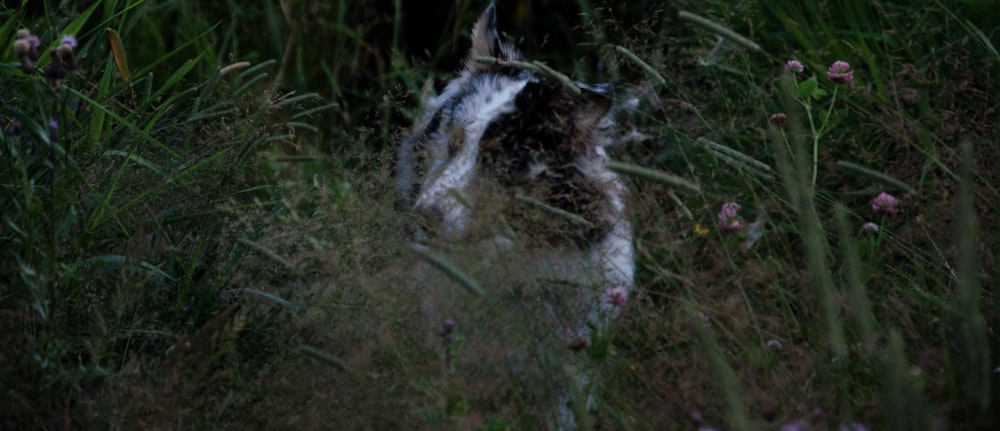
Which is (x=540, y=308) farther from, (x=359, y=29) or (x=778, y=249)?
(x=359, y=29)

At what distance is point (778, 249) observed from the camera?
3035 millimetres

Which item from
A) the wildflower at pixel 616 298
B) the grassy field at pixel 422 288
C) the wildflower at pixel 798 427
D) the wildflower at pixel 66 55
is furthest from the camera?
the wildflower at pixel 616 298

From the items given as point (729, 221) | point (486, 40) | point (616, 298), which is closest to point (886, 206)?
point (729, 221)

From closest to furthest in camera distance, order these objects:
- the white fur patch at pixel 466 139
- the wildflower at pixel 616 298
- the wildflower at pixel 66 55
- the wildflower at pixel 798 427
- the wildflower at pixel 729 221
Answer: the wildflower at pixel 798 427
the wildflower at pixel 66 55
the wildflower at pixel 616 298
the wildflower at pixel 729 221
the white fur patch at pixel 466 139

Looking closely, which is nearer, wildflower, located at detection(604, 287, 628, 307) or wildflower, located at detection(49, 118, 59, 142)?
wildflower, located at detection(49, 118, 59, 142)

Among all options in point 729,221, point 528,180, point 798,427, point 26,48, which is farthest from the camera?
point 528,180

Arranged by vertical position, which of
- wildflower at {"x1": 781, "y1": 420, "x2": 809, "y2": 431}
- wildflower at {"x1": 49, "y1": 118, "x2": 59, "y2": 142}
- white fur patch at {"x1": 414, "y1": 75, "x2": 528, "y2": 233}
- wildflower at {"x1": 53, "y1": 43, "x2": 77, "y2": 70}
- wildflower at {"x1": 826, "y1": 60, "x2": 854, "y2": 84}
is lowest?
white fur patch at {"x1": 414, "y1": 75, "x2": 528, "y2": 233}

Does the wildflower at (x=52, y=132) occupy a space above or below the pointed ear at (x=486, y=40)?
above

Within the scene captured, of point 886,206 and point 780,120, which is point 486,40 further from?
point 886,206

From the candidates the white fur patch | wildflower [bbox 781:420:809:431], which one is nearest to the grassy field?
wildflower [bbox 781:420:809:431]

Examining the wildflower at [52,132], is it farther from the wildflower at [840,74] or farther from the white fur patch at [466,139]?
the wildflower at [840,74]

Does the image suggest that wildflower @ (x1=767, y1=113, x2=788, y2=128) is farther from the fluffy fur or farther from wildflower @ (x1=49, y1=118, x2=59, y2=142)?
wildflower @ (x1=49, y1=118, x2=59, y2=142)

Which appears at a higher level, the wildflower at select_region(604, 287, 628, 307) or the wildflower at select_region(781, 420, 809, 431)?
the wildflower at select_region(781, 420, 809, 431)

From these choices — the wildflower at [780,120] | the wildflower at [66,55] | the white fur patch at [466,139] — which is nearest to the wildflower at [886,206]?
the wildflower at [780,120]
